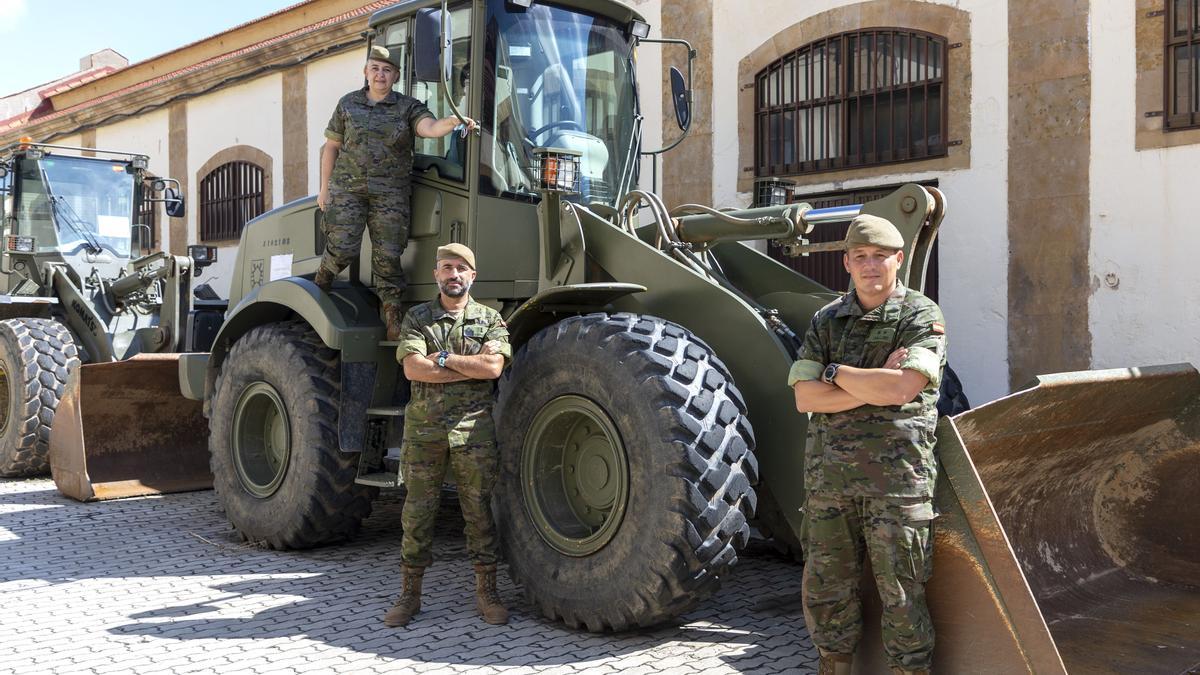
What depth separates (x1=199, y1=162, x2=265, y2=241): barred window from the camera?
16.2m

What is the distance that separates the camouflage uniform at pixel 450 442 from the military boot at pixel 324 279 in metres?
1.37

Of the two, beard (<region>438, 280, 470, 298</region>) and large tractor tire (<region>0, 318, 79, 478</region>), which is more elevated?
beard (<region>438, 280, 470, 298</region>)

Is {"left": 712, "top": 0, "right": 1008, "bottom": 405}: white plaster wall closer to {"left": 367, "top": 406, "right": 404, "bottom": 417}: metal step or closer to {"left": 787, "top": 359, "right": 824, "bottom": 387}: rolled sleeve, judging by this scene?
{"left": 367, "top": 406, "right": 404, "bottom": 417}: metal step

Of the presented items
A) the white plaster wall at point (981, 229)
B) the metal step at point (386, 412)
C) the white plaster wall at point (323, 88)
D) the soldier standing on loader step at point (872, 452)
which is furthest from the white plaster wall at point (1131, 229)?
the white plaster wall at point (323, 88)

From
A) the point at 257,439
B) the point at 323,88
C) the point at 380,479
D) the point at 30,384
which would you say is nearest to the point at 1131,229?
the point at 380,479

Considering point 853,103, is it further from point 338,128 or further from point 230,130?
point 230,130

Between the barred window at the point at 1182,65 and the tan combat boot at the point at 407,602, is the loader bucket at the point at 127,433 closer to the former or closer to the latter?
the tan combat boot at the point at 407,602

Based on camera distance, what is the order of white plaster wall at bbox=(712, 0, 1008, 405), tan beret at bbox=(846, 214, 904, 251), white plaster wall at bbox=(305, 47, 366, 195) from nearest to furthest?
tan beret at bbox=(846, 214, 904, 251), white plaster wall at bbox=(712, 0, 1008, 405), white plaster wall at bbox=(305, 47, 366, 195)

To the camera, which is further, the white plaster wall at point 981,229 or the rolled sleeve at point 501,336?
the white plaster wall at point 981,229

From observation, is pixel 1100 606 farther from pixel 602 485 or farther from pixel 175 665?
pixel 175 665

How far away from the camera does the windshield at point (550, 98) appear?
5473 mm

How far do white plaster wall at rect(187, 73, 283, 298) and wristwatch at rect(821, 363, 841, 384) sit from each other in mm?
13208

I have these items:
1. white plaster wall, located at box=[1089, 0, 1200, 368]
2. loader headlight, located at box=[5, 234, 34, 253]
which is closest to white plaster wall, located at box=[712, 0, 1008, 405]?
white plaster wall, located at box=[1089, 0, 1200, 368]

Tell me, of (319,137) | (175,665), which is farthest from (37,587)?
(319,137)
